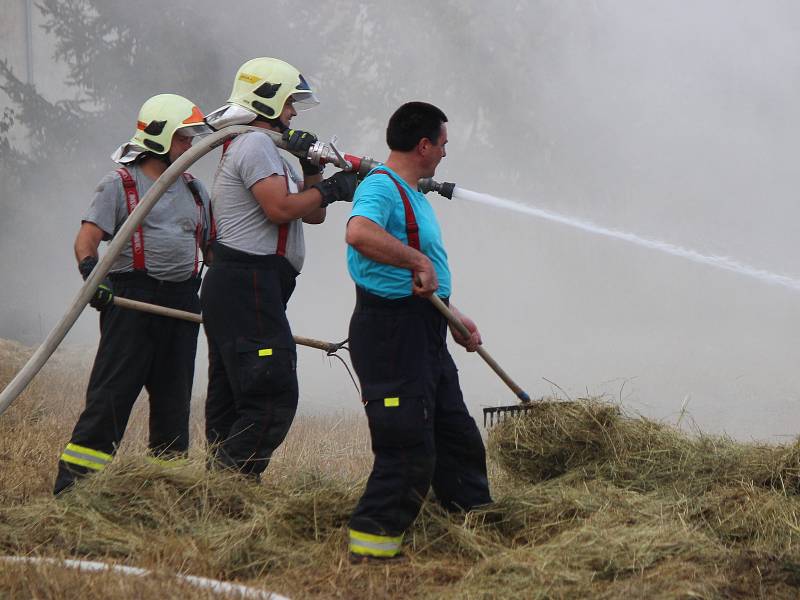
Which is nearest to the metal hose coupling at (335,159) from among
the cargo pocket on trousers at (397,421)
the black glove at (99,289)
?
the black glove at (99,289)

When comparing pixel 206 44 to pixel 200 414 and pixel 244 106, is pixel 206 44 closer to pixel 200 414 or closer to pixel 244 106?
pixel 200 414

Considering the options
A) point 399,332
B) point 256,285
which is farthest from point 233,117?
point 399,332

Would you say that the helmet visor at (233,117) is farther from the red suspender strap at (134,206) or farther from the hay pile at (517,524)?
the hay pile at (517,524)

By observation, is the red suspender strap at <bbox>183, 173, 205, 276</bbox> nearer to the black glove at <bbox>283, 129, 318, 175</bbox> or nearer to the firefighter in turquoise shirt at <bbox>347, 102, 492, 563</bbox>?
the black glove at <bbox>283, 129, 318, 175</bbox>

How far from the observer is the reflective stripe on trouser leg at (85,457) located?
4.83 meters

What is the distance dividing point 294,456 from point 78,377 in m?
4.93

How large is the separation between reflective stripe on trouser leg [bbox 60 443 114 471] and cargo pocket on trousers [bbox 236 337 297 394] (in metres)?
0.73

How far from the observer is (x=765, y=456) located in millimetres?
4641

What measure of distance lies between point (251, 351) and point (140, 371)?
25.1 inches

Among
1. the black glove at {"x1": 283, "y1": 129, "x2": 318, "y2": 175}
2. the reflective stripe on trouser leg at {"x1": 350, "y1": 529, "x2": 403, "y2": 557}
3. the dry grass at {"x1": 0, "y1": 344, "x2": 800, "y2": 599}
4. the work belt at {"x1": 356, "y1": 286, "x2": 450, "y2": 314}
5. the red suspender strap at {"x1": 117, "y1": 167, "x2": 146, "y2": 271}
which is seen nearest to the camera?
the dry grass at {"x1": 0, "y1": 344, "x2": 800, "y2": 599}

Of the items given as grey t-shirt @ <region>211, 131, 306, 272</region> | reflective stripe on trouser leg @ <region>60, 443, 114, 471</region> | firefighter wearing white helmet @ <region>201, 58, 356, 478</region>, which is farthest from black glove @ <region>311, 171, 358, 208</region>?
reflective stripe on trouser leg @ <region>60, 443, 114, 471</region>

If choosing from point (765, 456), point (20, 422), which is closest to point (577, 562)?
point (765, 456)

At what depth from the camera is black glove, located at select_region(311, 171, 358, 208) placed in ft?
15.6

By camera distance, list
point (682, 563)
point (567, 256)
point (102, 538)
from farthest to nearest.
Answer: point (567, 256) < point (102, 538) < point (682, 563)
